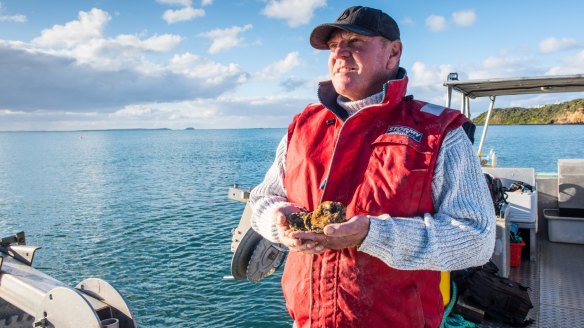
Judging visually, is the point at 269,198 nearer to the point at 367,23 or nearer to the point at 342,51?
Answer: the point at 342,51

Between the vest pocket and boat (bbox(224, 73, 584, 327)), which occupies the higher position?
the vest pocket

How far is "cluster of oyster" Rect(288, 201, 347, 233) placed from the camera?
1.69 meters

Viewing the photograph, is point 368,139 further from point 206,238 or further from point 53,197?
point 53,197

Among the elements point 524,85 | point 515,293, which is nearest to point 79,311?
point 515,293

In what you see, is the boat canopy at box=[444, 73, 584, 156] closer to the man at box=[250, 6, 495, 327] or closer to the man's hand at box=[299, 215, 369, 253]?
the man at box=[250, 6, 495, 327]

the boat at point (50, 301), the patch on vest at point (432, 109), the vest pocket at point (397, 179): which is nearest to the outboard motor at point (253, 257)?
the boat at point (50, 301)

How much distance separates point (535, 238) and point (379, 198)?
5657mm

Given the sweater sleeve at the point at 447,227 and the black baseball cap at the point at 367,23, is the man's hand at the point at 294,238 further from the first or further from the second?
the black baseball cap at the point at 367,23

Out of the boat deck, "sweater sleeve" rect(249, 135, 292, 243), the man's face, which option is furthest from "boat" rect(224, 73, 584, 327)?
the man's face

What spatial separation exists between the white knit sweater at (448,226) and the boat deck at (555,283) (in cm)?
323

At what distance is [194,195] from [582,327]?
2300 centimetres

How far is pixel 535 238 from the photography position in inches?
250

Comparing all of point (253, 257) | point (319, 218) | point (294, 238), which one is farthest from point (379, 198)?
point (253, 257)

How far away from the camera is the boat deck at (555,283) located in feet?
14.9
